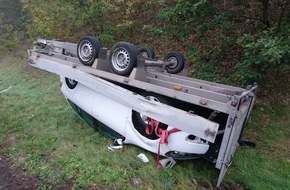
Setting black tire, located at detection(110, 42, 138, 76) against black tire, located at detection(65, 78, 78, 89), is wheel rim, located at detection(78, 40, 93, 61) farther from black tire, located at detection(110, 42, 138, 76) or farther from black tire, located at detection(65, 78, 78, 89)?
black tire, located at detection(65, 78, 78, 89)

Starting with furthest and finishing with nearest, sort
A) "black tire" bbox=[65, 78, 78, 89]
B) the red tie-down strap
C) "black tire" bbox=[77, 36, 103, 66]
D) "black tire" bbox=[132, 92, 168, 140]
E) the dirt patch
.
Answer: "black tire" bbox=[65, 78, 78, 89] → "black tire" bbox=[77, 36, 103, 66] → "black tire" bbox=[132, 92, 168, 140] → the red tie-down strap → the dirt patch

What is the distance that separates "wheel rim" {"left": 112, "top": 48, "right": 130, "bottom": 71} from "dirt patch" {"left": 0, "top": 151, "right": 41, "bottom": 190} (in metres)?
2.00

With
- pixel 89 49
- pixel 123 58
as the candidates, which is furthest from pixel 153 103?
pixel 89 49

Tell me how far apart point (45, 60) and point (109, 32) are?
5.09 m

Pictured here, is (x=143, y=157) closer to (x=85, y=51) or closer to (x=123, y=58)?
(x=123, y=58)

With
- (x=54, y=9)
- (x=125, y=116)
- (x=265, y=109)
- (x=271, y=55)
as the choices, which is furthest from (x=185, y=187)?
(x=54, y=9)

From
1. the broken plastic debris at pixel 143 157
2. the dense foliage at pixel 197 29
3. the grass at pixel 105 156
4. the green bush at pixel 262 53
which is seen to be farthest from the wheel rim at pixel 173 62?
the broken plastic debris at pixel 143 157

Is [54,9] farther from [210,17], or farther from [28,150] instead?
[28,150]

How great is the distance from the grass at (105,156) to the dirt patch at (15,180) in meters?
0.09

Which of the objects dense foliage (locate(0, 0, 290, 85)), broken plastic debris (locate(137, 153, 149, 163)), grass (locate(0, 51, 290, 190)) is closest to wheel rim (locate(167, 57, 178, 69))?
dense foliage (locate(0, 0, 290, 85))

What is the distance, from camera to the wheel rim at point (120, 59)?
4.48m

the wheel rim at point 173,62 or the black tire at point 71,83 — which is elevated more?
the wheel rim at point 173,62

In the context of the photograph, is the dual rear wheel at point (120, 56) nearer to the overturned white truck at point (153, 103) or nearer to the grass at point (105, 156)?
the overturned white truck at point (153, 103)

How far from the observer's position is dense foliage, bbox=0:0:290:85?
536 cm
